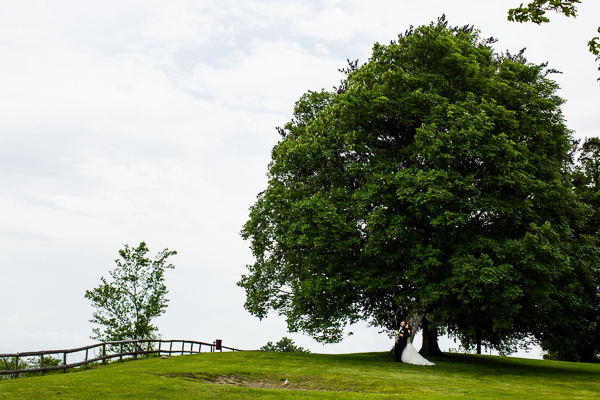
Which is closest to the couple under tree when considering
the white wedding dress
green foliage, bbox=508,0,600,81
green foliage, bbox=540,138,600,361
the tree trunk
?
the white wedding dress

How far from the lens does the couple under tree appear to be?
2580 cm

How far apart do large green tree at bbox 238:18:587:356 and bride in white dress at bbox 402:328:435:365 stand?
2018mm

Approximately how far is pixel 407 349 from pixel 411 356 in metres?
0.40

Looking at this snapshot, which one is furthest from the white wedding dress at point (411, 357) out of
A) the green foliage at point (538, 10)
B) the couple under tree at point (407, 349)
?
the green foliage at point (538, 10)

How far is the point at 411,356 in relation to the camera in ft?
85.1

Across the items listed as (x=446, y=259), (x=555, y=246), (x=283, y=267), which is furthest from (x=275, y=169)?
(x=555, y=246)

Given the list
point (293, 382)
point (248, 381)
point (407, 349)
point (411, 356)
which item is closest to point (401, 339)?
point (407, 349)

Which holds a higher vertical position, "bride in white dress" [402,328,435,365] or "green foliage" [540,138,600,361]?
"green foliage" [540,138,600,361]

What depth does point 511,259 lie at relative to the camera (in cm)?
2441

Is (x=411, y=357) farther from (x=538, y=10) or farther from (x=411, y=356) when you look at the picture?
(x=538, y=10)

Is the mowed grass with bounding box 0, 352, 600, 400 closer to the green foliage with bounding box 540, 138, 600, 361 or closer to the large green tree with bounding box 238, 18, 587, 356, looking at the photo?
the large green tree with bounding box 238, 18, 587, 356

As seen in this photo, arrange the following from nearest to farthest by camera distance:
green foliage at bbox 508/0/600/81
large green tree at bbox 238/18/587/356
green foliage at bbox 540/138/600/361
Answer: green foliage at bbox 508/0/600/81, large green tree at bbox 238/18/587/356, green foliage at bbox 540/138/600/361

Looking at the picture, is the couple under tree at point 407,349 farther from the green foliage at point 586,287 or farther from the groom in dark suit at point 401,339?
the green foliage at point 586,287

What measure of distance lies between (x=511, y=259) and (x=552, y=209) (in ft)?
17.3
